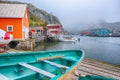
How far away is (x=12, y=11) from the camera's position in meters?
29.5

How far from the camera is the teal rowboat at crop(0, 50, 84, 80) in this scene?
559 centimetres

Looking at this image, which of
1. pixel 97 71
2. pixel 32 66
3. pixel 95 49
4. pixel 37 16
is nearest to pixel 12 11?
pixel 97 71

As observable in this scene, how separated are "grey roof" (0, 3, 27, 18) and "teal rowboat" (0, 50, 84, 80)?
Answer: 2185 centimetres

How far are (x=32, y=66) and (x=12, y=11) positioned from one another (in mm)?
25070

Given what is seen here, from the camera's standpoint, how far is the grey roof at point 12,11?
2859 cm

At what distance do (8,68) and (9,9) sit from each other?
2557 cm

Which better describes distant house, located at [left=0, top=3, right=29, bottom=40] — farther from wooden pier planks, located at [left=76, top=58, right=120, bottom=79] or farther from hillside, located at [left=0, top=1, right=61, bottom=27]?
hillside, located at [left=0, top=1, right=61, bottom=27]

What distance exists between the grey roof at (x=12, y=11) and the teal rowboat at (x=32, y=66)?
21.9m

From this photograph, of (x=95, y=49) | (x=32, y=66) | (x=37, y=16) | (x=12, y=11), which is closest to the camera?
(x=32, y=66)

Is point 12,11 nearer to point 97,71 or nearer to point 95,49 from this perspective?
point 97,71

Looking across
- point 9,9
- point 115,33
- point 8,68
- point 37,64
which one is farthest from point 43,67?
point 115,33

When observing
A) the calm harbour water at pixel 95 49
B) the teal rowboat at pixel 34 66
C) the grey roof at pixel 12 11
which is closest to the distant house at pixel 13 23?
the grey roof at pixel 12 11

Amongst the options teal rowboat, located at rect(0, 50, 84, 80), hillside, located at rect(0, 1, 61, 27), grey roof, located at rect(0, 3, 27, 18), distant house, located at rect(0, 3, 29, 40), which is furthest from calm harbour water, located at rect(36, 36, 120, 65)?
teal rowboat, located at rect(0, 50, 84, 80)

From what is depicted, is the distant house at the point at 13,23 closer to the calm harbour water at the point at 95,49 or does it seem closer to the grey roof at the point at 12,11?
the grey roof at the point at 12,11
